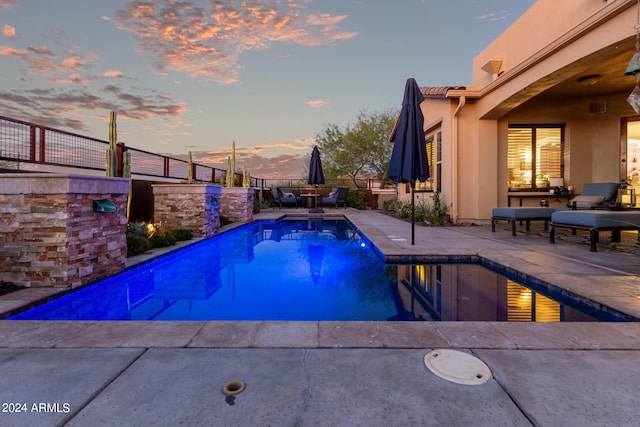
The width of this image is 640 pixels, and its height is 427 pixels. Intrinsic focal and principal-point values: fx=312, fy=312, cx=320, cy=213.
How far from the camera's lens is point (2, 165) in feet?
14.1

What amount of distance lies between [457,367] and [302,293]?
2039mm

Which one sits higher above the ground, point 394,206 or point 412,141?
point 412,141

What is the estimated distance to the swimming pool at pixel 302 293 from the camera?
2703 millimetres

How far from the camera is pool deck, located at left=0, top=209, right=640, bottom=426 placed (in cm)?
123

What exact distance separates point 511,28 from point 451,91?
1823 mm

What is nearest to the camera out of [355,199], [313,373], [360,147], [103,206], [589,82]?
[313,373]

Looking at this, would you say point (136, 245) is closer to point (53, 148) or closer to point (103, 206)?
Result: point (103, 206)

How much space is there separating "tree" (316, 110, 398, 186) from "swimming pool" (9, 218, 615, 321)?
19.2 meters

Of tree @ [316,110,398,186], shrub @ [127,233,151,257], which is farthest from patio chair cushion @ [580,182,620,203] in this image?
tree @ [316,110,398,186]

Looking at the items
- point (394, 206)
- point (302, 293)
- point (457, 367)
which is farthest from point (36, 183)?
point (394, 206)

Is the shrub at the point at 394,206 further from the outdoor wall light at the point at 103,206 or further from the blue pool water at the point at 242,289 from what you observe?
the outdoor wall light at the point at 103,206

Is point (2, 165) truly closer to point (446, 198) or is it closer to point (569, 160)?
point (446, 198)

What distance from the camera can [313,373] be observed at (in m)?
1.53

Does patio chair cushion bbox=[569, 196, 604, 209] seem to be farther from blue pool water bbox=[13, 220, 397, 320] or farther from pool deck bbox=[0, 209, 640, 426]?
pool deck bbox=[0, 209, 640, 426]
